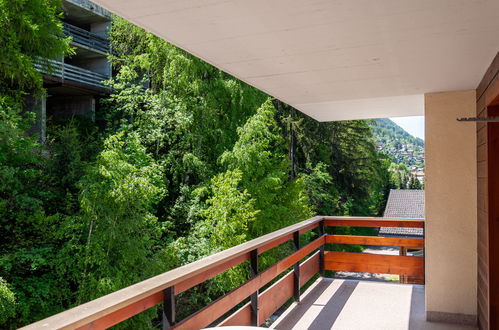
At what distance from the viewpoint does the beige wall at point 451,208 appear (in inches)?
145

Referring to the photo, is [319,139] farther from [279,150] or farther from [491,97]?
[491,97]

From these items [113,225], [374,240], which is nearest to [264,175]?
[113,225]

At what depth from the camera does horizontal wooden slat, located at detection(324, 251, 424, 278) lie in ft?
16.0

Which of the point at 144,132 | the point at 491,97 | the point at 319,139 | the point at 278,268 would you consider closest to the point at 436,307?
the point at 278,268

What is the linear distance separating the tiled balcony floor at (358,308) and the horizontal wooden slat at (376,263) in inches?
7.1

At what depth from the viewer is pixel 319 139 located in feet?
59.5

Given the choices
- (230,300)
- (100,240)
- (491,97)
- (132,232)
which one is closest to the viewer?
(230,300)

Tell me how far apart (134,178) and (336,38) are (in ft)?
31.9

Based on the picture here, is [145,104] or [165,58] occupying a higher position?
[165,58]

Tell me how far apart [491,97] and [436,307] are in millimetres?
1945

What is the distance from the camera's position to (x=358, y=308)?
405 centimetres

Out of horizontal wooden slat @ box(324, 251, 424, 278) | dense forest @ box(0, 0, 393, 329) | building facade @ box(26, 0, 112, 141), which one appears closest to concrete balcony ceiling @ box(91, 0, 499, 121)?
horizontal wooden slat @ box(324, 251, 424, 278)

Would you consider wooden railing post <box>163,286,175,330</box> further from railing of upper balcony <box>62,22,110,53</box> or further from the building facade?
railing of upper balcony <box>62,22,110,53</box>

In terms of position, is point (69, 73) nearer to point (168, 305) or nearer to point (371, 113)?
point (371, 113)
